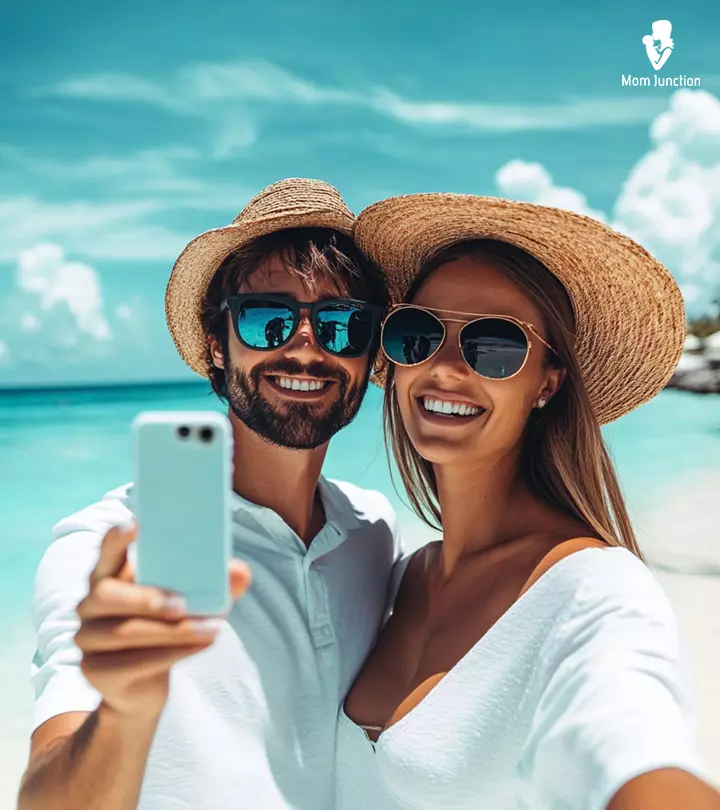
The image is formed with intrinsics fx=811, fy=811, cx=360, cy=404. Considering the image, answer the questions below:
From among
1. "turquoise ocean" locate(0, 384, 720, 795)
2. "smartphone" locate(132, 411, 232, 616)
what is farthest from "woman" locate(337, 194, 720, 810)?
"turquoise ocean" locate(0, 384, 720, 795)

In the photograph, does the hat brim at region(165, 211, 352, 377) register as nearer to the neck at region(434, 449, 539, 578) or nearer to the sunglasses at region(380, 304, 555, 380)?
the sunglasses at region(380, 304, 555, 380)

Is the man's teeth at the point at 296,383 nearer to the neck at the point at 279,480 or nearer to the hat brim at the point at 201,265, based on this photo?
the neck at the point at 279,480

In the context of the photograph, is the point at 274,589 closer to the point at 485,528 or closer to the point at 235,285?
the point at 485,528

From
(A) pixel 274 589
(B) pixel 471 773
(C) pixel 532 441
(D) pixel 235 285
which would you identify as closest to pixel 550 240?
(C) pixel 532 441

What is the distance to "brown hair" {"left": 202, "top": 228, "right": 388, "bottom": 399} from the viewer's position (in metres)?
2.59

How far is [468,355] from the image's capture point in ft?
7.54

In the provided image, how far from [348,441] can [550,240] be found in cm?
1720

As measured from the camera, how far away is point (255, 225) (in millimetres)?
2547

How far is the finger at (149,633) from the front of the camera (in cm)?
112

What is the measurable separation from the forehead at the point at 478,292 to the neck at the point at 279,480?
2.03 ft

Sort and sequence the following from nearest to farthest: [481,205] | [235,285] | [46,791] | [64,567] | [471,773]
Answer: [46,791] < [471,773] < [64,567] < [481,205] < [235,285]

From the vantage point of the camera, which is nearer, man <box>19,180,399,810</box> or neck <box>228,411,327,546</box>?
man <box>19,180,399,810</box>

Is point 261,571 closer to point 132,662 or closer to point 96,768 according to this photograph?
point 96,768

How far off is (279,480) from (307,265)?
2.26ft
